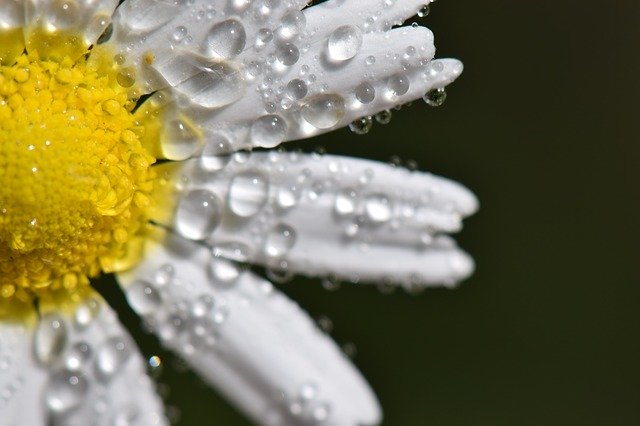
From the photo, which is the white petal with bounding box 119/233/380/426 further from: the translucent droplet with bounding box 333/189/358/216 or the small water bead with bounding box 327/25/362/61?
the small water bead with bounding box 327/25/362/61

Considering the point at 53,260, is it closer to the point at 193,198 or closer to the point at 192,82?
the point at 193,198

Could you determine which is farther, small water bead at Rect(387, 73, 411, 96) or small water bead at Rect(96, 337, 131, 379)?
small water bead at Rect(96, 337, 131, 379)

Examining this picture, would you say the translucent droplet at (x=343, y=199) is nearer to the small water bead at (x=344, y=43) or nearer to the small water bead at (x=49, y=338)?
the small water bead at (x=344, y=43)

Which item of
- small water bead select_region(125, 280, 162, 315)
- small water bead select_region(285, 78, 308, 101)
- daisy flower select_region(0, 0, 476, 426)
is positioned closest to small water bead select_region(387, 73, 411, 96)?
daisy flower select_region(0, 0, 476, 426)

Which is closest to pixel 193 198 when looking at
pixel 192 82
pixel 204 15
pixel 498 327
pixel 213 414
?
pixel 192 82

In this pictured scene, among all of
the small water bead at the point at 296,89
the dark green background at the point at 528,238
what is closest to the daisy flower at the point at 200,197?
the small water bead at the point at 296,89

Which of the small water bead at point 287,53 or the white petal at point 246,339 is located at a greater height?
the small water bead at point 287,53

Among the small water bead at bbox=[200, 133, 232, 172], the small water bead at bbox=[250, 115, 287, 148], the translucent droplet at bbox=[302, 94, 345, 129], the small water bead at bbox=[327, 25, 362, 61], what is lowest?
the small water bead at bbox=[200, 133, 232, 172]
